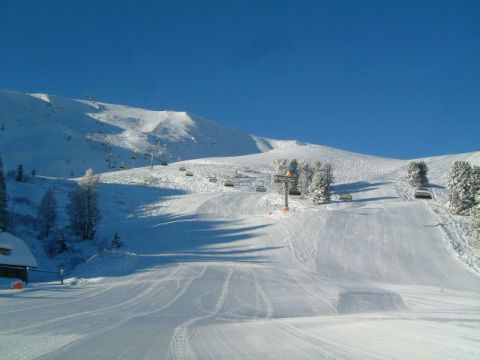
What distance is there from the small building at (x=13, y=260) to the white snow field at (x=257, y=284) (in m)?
4.30

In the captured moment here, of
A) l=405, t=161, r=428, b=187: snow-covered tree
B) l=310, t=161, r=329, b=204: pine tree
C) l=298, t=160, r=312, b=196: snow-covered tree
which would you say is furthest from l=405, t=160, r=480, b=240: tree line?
l=405, t=161, r=428, b=187: snow-covered tree

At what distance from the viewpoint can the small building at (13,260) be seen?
35281 mm

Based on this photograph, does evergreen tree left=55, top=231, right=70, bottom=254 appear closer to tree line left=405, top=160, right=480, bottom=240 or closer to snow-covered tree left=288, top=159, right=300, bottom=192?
snow-covered tree left=288, top=159, right=300, bottom=192

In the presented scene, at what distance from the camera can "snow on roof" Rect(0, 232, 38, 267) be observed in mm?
35206

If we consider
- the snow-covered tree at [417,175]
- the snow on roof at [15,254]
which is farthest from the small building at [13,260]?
the snow-covered tree at [417,175]

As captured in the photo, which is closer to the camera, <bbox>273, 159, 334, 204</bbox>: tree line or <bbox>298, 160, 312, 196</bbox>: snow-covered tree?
<bbox>273, 159, 334, 204</bbox>: tree line

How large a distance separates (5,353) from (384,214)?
58951 mm

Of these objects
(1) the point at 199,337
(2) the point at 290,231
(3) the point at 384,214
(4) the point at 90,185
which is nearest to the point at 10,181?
(4) the point at 90,185

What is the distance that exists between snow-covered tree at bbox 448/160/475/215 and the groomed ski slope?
4.21 meters

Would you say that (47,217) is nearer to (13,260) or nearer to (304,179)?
(13,260)

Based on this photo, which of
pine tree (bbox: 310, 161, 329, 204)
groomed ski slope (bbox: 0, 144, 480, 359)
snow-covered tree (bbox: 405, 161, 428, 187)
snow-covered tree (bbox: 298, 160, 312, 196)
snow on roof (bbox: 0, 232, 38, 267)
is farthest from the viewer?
snow-covered tree (bbox: 405, 161, 428, 187)

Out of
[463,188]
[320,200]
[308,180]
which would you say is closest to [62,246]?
[320,200]

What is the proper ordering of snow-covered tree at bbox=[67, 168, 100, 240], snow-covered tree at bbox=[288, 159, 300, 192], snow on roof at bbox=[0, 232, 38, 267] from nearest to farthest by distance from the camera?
snow on roof at bbox=[0, 232, 38, 267] < snow-covered tree at bbox=[67, 168, 100, 240] < snow-covered tree at bbox=[288, 159, 300, 192]

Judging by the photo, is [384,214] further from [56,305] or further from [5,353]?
[5,353]
